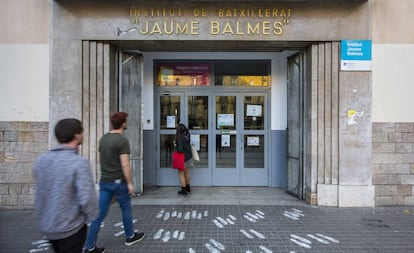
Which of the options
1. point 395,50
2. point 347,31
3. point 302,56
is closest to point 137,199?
point 302,56

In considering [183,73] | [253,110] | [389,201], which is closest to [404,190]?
[389,201]

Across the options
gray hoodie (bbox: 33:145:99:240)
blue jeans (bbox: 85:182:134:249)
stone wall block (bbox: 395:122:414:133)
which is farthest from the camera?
stone wall block (bbox: 395:122:414:133)

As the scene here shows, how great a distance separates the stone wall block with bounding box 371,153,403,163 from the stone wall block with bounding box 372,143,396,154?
8 centimetres

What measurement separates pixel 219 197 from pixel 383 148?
11.3 ft

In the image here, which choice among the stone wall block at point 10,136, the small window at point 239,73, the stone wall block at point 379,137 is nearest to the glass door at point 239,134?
the small window at point 239,73

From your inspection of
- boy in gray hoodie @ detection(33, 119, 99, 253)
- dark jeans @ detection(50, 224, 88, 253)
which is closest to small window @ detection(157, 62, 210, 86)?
boy in gray hoodie @ detection(33, 119, 99, 253)

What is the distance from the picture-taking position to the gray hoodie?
92.5 inches

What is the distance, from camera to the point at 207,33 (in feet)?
20.1

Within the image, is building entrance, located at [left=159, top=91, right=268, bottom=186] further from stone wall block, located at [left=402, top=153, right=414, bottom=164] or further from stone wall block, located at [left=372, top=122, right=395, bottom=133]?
stone wall block, located at [left=402, top=153, right=414, bottom=164]

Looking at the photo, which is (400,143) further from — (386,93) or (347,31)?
(347,31)

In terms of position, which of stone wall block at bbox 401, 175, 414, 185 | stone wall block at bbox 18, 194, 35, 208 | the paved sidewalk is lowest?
the paved sidewalk

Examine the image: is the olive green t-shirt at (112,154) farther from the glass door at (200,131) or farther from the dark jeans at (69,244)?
the glass door at (200,131)

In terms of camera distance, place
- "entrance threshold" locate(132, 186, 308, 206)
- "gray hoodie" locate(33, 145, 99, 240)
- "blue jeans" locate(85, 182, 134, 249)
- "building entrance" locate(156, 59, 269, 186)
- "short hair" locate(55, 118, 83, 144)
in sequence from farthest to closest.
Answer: "building entrance" locate(156, 59, 269, 186)
"entrance threshold" locate(132, 186, 308, 206)
"blue jeans" locate(85, 182, 134, 249)
"short hair" locate(55, 118, 83, 144)
"gray hoodie" locate(33, 145, 99, 240)

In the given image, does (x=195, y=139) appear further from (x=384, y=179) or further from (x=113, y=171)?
(x=384, y=179)
